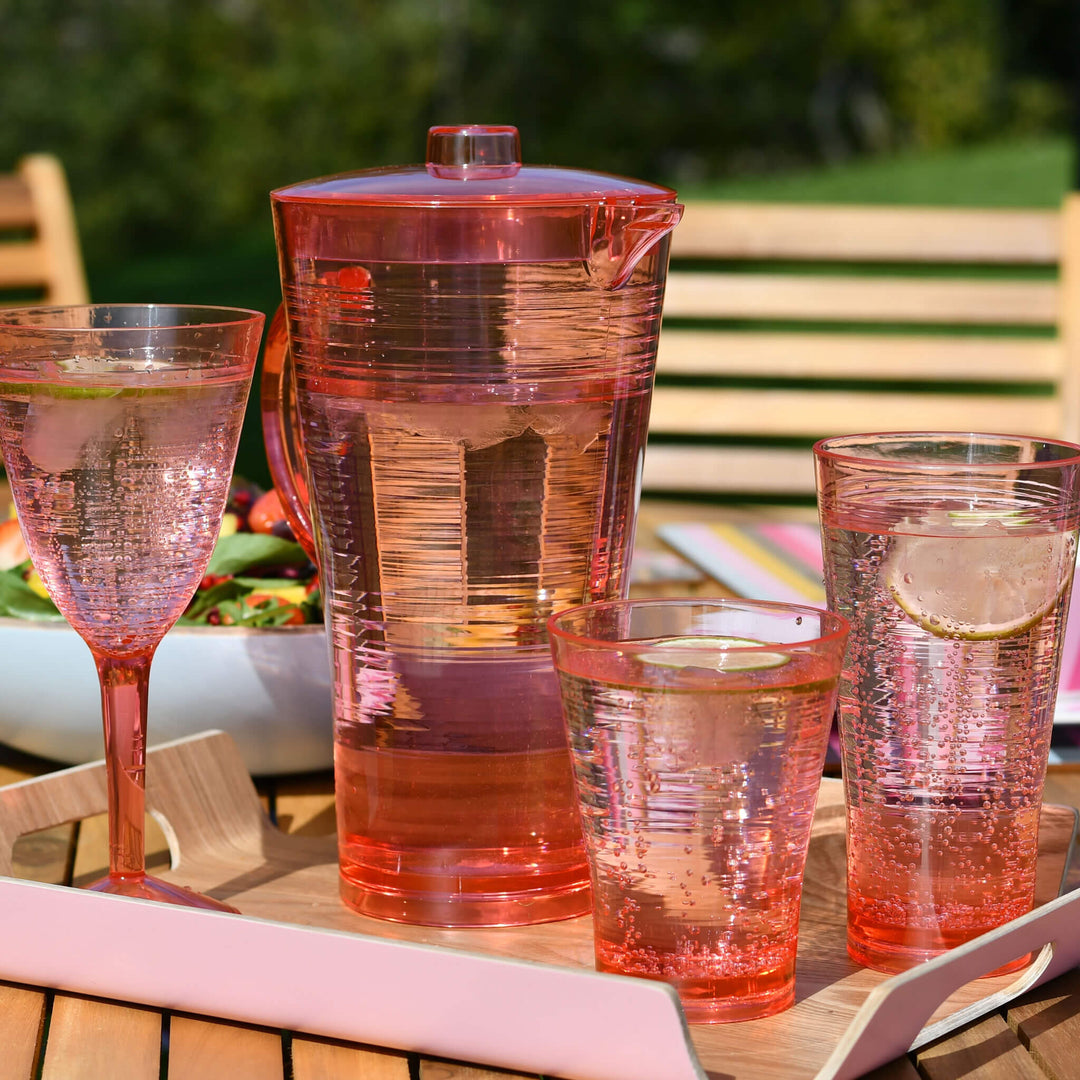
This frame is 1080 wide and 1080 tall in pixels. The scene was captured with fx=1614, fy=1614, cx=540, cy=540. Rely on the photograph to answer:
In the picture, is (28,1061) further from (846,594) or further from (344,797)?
(846,594)

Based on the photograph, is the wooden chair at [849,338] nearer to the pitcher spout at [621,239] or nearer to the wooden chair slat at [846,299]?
the wooden chair slat at [846,299]

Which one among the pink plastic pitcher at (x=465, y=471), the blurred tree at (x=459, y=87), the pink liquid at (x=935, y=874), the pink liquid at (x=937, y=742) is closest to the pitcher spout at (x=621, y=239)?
the pink plastic pitcher at (x=465, y=471)

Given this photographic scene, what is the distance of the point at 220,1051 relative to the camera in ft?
2.04

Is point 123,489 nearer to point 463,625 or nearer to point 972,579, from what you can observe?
point 463,625

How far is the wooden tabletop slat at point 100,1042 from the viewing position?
602mm

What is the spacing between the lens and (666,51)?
7469 millimetres

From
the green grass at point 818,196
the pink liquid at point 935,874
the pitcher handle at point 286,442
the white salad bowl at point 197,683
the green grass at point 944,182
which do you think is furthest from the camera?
the green grass at point 944,182

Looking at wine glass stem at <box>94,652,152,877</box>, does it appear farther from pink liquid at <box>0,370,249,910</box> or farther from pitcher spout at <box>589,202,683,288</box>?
pitcher spout at <box>589,202,683,288</box>

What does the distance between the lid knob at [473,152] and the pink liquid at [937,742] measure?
Result: 8.8 inches

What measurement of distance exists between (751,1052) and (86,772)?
16.4 inches

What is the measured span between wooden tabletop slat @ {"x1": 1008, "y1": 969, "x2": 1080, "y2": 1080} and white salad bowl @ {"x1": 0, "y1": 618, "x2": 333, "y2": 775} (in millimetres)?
416

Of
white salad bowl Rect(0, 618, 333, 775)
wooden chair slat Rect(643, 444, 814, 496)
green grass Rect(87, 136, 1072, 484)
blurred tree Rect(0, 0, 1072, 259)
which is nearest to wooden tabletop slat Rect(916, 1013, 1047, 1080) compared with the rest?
white salad bowl Rect(0, 618, 333, 775)

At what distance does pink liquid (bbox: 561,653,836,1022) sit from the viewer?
58 centimetres

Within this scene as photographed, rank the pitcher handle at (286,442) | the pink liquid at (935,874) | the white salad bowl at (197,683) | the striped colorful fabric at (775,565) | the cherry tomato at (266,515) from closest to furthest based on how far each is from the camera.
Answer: the pink liquid at (935,874)
the pitcher handle at (286,442)
the white salad bowl at (197,683)
the striped colorful fabric at (775,565)
the cherry tomato at (266,515)
